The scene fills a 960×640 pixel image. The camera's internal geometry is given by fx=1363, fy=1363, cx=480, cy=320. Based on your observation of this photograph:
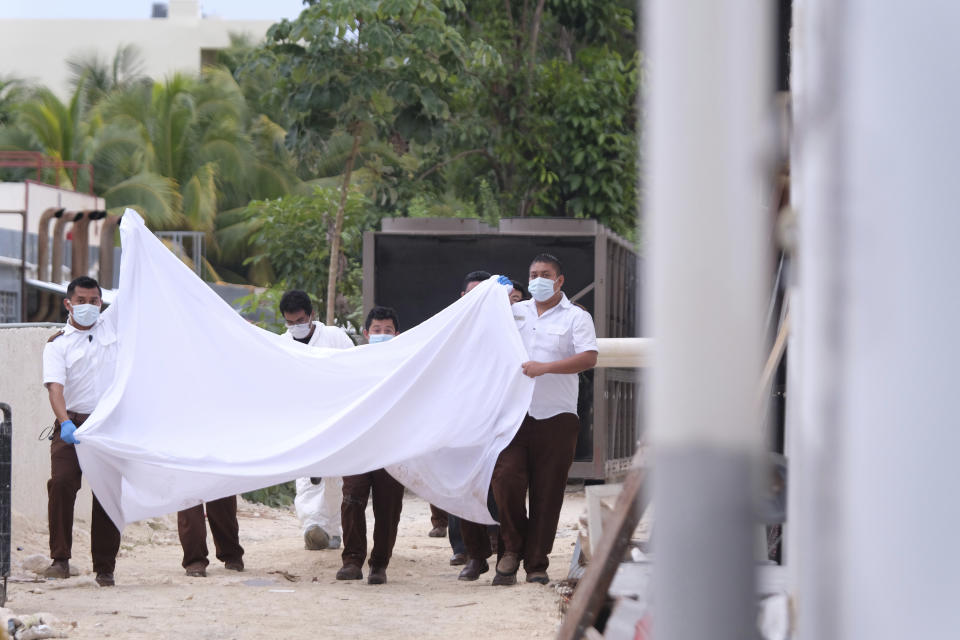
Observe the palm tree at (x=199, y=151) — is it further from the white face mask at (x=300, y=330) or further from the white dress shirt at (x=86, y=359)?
the white dress shirt at (x=86, y=359)

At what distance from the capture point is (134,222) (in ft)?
25.2

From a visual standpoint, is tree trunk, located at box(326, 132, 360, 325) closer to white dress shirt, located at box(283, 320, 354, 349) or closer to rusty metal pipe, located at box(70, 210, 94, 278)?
white dress shirt, located at box(283, 320, 354, 349)

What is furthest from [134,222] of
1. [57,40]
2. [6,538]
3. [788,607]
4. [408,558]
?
[57,40]

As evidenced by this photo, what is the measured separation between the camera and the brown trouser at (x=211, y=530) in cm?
803

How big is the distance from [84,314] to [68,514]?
1170 mm

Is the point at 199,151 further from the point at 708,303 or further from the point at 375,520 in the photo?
the point at 708,303

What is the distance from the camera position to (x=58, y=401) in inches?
305

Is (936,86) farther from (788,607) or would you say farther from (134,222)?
(134,222)

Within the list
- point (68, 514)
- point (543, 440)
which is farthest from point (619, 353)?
point (68, 514)

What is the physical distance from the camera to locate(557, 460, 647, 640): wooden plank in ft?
12.1

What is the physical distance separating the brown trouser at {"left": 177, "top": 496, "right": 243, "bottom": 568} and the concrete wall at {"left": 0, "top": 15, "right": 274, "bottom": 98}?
31162mm

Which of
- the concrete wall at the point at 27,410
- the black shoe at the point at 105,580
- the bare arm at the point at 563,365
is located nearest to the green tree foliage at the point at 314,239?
the concrete wall at the point at 27,410

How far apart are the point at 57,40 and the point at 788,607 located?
1556 inches

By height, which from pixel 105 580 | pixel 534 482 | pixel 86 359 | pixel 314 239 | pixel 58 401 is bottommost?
pixel 105 580
